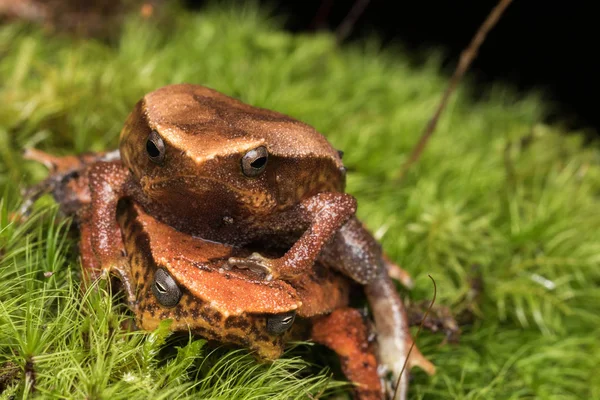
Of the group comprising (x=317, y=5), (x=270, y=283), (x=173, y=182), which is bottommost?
(x=317, y=5)

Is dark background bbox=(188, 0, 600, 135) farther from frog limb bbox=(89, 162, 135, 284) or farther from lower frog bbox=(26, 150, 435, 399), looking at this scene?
frog limb bbox=(89, 162, 135, 284)

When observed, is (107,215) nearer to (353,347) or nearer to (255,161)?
(255,161)

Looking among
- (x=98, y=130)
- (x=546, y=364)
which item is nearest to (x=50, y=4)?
(x=98, y=130)

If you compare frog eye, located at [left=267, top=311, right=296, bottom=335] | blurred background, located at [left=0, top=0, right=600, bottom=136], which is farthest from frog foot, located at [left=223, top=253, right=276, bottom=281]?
blurred background, located at [left=0, top=0, right=600, bottom=136]

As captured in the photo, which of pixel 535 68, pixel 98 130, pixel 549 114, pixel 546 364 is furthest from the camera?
pixel 535 68

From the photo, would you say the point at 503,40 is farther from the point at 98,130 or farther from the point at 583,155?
the point at 98,130

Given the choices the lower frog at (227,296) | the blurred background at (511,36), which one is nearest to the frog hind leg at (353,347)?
the lower frog at (227,296)
